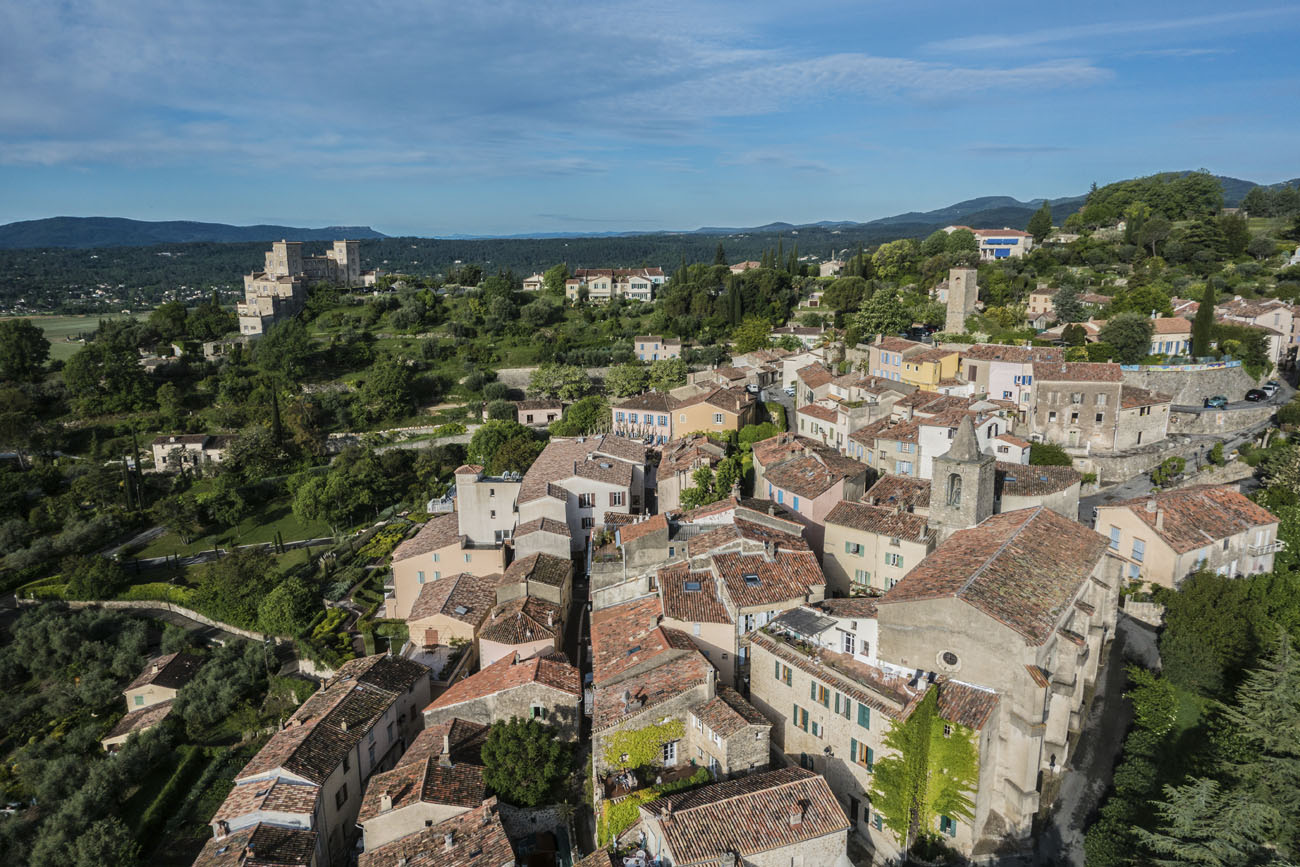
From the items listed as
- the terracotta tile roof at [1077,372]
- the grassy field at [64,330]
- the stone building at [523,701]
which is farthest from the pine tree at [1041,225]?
the grassy field at [64,330]

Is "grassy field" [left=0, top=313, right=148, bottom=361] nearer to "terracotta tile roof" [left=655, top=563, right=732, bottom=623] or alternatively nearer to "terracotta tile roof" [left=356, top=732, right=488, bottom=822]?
"terracotta tile roof" [left=356, top=732, right=488, bottom=822]

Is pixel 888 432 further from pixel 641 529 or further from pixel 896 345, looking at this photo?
pixel 641 529

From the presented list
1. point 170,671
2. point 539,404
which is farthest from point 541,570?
point 539,404

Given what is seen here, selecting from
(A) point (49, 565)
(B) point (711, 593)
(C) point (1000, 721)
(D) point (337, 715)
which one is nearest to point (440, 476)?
(A) point (49, 565)

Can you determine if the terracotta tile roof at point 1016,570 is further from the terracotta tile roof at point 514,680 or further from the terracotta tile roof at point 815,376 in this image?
the terracotta tile roof at point 815,376

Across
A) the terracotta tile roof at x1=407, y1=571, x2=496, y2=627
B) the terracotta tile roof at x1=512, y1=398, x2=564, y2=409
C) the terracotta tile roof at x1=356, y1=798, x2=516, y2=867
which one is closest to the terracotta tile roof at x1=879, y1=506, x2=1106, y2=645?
the terracotta tile roof at x1=356, y1=798, x2=516, y2=867

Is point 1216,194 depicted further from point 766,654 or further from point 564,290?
point 766,654
